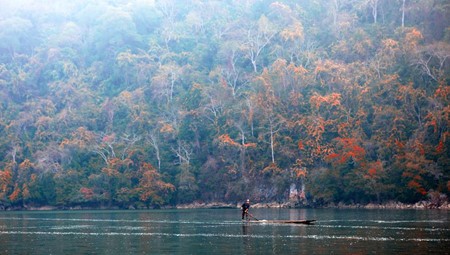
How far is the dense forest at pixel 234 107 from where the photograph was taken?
79312mm

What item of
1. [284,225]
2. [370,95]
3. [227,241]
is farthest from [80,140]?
[227,241]

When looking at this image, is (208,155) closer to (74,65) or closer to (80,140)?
(80,140)

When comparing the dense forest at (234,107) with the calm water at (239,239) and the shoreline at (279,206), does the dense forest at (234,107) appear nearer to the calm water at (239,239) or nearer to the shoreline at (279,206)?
the shoreline at (279,206)

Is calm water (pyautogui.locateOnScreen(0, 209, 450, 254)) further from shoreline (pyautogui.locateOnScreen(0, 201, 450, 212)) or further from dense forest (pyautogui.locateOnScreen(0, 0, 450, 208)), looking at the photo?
dense forest (pyautogui.locateOnScreen(0, 0, 450, 208))

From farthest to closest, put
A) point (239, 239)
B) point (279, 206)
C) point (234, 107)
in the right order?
point (234, 107)
point (279, 206)
point (239, 239)

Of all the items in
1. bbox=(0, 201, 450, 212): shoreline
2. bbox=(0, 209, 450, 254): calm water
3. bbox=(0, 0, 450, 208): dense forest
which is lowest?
bbox=(0, 209, 450, 254): calm water

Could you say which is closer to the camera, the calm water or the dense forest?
the calm water

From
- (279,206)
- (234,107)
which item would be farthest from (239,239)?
(234,107)

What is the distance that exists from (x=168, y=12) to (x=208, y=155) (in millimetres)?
43832

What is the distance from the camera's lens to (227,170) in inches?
3558

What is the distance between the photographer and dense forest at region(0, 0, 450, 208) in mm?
79312

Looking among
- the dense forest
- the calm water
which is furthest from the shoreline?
the calm water

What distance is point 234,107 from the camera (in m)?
94.2

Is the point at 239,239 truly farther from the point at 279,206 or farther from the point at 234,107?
the point at 234,107
